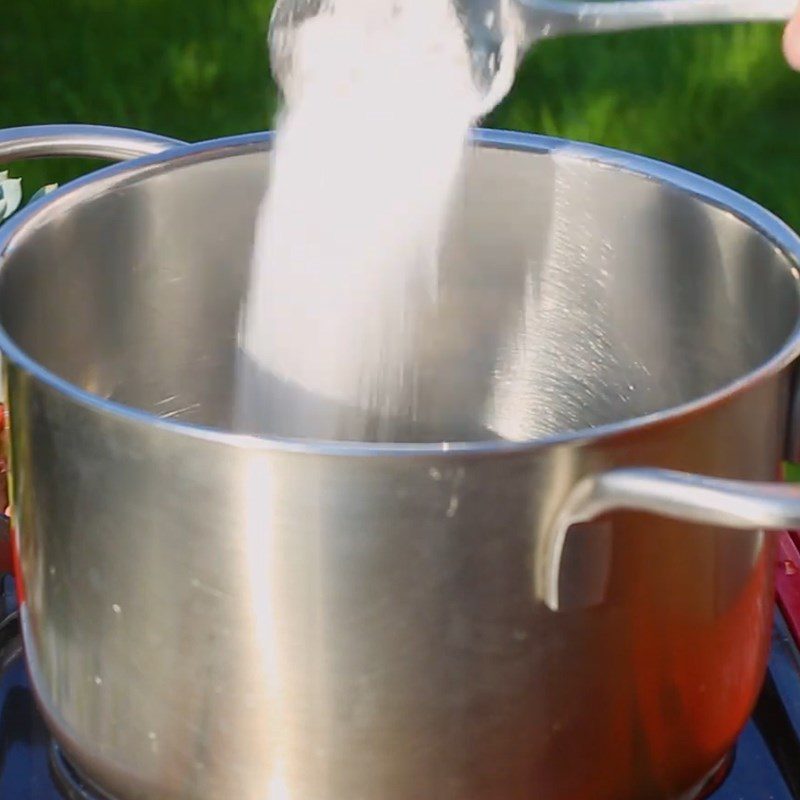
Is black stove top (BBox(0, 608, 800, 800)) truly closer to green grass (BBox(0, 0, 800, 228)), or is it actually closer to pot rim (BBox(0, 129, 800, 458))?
pot rim (BBox(0, 129, 800, 458))

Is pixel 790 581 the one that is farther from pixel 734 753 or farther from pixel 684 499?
pixel 684 499

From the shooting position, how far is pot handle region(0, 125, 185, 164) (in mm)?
733

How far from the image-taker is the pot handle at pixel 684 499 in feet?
1.45

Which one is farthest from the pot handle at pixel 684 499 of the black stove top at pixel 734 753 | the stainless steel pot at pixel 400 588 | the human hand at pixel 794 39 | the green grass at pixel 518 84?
the green grass at pixel 518 84

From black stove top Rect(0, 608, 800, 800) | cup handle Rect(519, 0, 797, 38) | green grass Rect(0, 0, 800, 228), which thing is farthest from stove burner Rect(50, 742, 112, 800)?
green grass Rect(0, 0, 800, 228)

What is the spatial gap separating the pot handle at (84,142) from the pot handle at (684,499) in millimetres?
375

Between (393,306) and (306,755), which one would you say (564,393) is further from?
(306,755)

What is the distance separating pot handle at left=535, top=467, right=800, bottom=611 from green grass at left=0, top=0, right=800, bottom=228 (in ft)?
4.52

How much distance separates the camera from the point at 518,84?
1970mm

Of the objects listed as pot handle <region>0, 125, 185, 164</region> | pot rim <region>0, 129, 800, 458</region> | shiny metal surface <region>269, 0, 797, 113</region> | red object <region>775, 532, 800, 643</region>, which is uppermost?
shiny metal surface <region>269, 0, 797, 113</region>

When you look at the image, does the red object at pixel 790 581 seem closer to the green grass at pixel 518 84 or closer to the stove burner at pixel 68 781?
the stove burner at pixel 68 781

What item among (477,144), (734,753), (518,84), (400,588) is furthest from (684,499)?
(518,84)

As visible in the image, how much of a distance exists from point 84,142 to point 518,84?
1.30 metres

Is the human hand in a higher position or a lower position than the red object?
higher
